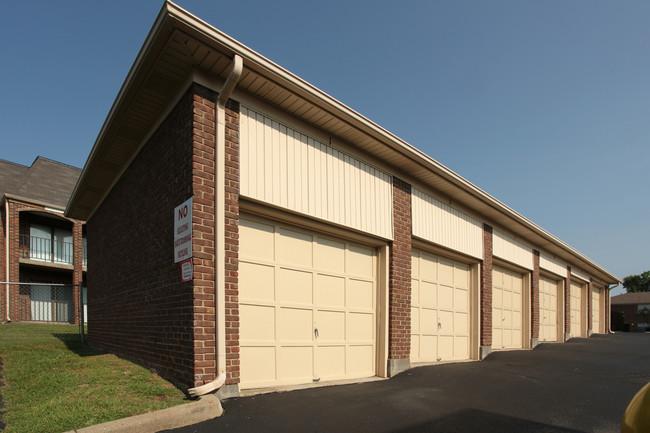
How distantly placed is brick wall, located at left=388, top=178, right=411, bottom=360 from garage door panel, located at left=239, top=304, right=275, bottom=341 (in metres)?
2.96

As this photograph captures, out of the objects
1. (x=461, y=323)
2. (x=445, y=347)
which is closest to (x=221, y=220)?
(x=445, y=347)

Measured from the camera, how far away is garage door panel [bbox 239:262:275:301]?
21.2 feet

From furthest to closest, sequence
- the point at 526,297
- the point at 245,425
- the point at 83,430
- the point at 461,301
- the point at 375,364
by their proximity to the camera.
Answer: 1. the point at 526,297
2. the point at 461,301
3. the point at 375,364
4. the point at 245,425
5. the point at 83,430

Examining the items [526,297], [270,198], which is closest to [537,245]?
[526,297]

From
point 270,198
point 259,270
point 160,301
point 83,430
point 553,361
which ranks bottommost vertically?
point 553,361

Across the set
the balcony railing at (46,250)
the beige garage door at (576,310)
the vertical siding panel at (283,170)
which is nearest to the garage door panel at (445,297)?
the vertical siding panel at (283,170)

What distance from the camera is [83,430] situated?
400 centimetres

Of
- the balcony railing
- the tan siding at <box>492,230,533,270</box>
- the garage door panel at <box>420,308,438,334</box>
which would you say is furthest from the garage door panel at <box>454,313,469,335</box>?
the balcony railing

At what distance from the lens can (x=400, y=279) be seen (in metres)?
9.09

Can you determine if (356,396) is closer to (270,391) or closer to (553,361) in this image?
(270,391)

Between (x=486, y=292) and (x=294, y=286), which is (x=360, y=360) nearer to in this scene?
(x=294, y=286)

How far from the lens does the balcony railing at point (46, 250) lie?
852 inches

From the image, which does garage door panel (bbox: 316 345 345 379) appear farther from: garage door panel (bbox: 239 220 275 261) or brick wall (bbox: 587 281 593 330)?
brick wall (bbox: 587 281 593 330)

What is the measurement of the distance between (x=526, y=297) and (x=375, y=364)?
965 cm
